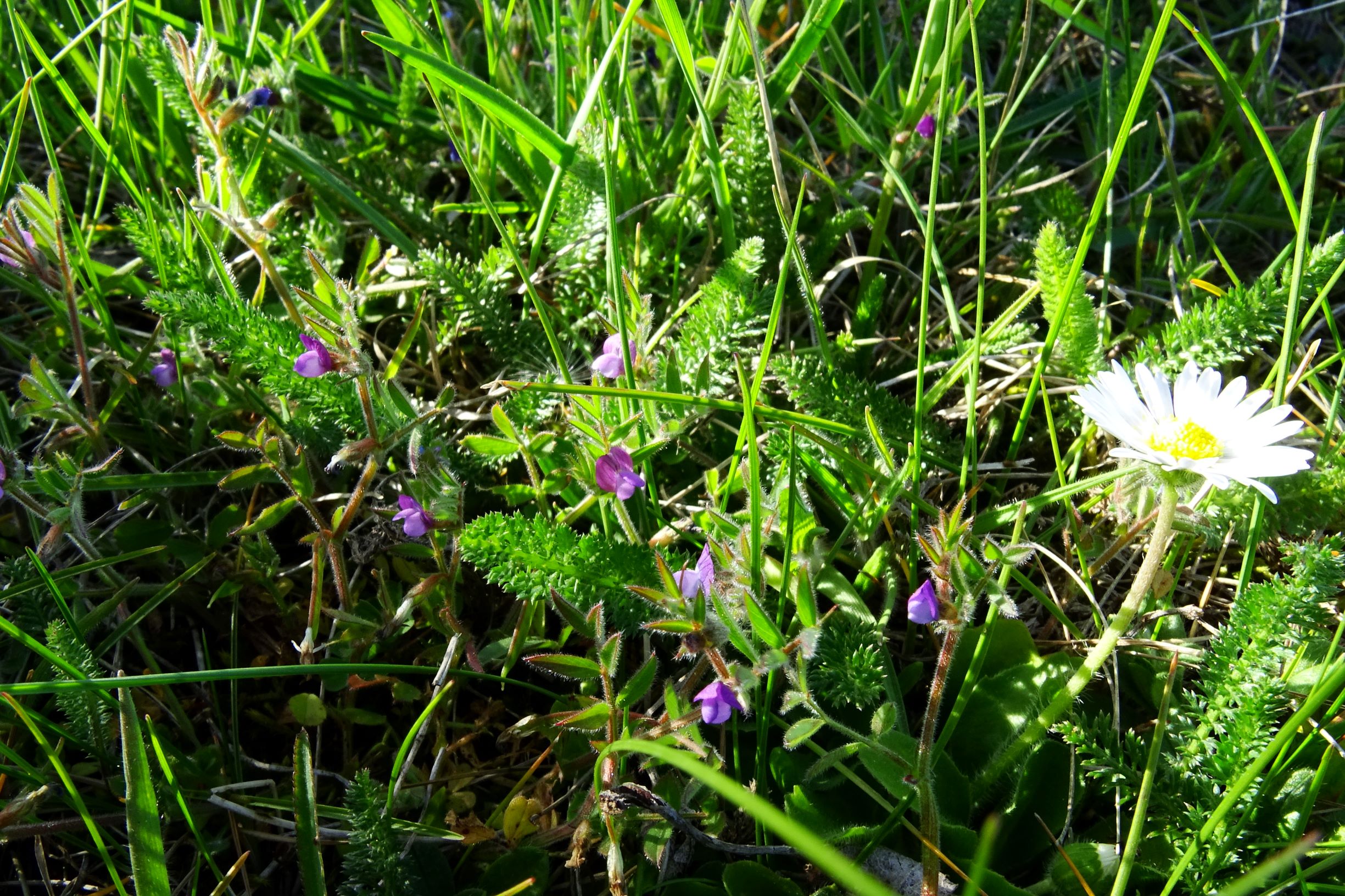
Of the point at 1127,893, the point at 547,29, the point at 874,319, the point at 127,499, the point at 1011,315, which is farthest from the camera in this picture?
the point at 547,29

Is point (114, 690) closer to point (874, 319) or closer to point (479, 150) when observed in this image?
point (479, 150)

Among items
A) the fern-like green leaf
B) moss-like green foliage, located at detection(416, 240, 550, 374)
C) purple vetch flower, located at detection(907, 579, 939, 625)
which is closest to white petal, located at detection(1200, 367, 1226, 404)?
the fern-like green leaf

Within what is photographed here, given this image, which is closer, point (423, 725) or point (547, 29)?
point (423, 725)

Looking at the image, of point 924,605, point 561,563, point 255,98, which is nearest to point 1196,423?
point 924,605

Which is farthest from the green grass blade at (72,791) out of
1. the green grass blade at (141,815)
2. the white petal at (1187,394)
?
the white petal at (1187,394)

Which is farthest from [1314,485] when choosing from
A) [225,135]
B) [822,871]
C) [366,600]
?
[225,135]

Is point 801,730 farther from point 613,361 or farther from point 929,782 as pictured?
point 613,361
